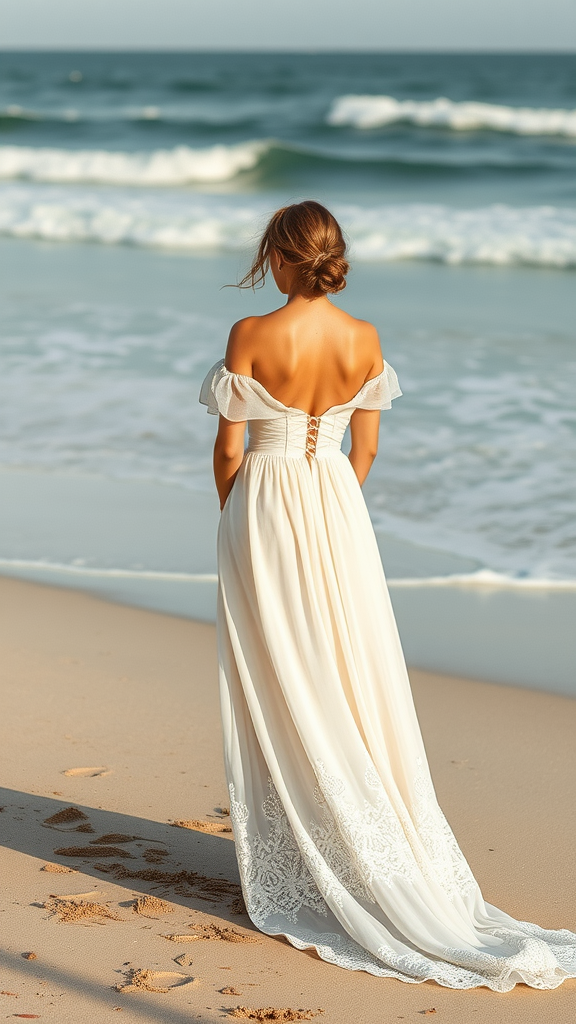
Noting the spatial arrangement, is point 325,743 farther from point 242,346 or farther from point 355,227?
point 355,227

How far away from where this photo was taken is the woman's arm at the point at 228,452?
3.19m

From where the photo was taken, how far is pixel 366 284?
53.1 ft

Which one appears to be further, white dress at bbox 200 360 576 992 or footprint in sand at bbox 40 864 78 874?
footprint in sand at bbox 40 864 78 874

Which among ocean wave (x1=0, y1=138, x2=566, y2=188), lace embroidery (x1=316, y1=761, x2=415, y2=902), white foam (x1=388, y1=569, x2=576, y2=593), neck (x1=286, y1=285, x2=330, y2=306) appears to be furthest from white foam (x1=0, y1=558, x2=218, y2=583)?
ocean wave (x1=0, y1=138, x2=566, y2=188)

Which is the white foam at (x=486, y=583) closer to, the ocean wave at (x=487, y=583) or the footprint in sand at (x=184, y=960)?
the ocean wave at (x=487, y=583)

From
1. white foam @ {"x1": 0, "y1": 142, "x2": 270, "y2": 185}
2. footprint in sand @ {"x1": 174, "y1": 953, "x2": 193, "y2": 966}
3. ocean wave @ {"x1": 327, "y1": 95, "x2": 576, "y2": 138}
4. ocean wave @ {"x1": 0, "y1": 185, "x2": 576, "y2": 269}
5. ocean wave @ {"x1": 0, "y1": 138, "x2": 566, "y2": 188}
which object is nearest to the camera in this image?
footprint in sand @ {"x1": 174, "y1": 953, "x2": 193, "y2": 966}

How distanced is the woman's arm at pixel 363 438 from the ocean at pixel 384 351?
2.01 ft

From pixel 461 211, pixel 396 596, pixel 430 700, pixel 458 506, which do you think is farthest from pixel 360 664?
pixel 461 211

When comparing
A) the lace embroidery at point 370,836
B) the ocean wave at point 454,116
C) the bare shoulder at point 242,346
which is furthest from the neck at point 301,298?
the ocean wave at point 454,116

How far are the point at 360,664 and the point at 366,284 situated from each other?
44.1 feet

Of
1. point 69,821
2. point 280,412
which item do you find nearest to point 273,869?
point 69,821

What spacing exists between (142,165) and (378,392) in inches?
1056

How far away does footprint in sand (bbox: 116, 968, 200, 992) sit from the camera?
296cm

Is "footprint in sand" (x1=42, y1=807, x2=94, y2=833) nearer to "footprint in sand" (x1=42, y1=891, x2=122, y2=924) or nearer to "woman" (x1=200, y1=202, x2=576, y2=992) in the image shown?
"footprint in sand" (x1=42, y1=891, x2=122, y2=924)
